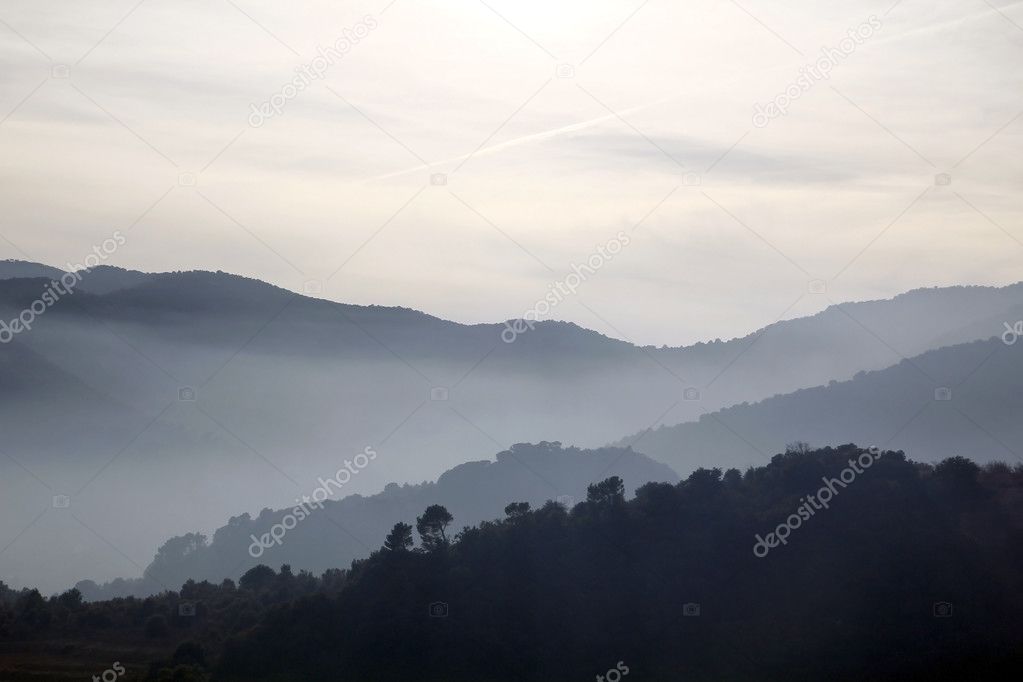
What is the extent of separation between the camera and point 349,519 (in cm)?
17988

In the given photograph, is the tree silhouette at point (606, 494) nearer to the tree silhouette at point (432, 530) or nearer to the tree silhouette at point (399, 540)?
the tree silhouette at point (432, 530)

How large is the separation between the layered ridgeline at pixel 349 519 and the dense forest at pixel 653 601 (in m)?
98.6

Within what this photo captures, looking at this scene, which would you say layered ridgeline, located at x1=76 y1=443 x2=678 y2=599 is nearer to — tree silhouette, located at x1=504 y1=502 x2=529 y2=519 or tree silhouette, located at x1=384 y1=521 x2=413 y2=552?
tree silhouette, located at x1=504 y1=502 x2=529 y2=519

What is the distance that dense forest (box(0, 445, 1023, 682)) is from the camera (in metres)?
52.8

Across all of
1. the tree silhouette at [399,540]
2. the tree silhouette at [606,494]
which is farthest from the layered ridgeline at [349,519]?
the tree silhouette at [399,540]

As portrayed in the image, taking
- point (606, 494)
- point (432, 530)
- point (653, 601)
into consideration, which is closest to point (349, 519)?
point (606, 494)

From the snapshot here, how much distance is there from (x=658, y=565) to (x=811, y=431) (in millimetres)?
145696

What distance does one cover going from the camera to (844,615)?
5522 centimetres

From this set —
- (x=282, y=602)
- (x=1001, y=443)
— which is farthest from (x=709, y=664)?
(x=1001, y=443)

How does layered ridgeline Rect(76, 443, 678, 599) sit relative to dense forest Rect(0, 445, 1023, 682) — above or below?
above

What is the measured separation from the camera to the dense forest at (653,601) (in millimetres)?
52750

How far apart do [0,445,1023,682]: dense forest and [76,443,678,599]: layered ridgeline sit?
9856cm

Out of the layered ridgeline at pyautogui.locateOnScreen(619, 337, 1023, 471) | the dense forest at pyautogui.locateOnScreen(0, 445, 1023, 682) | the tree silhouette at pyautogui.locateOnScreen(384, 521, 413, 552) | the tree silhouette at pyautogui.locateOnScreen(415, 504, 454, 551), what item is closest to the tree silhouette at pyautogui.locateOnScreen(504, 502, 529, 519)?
the dense forest at pyautogui.locateOnScreen(0, 445, 1023, 682)

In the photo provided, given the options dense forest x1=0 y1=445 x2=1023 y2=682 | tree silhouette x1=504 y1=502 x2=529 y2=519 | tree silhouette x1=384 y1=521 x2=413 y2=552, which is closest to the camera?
dense forest x1=0 y1=445 x2=1023 y2=682
